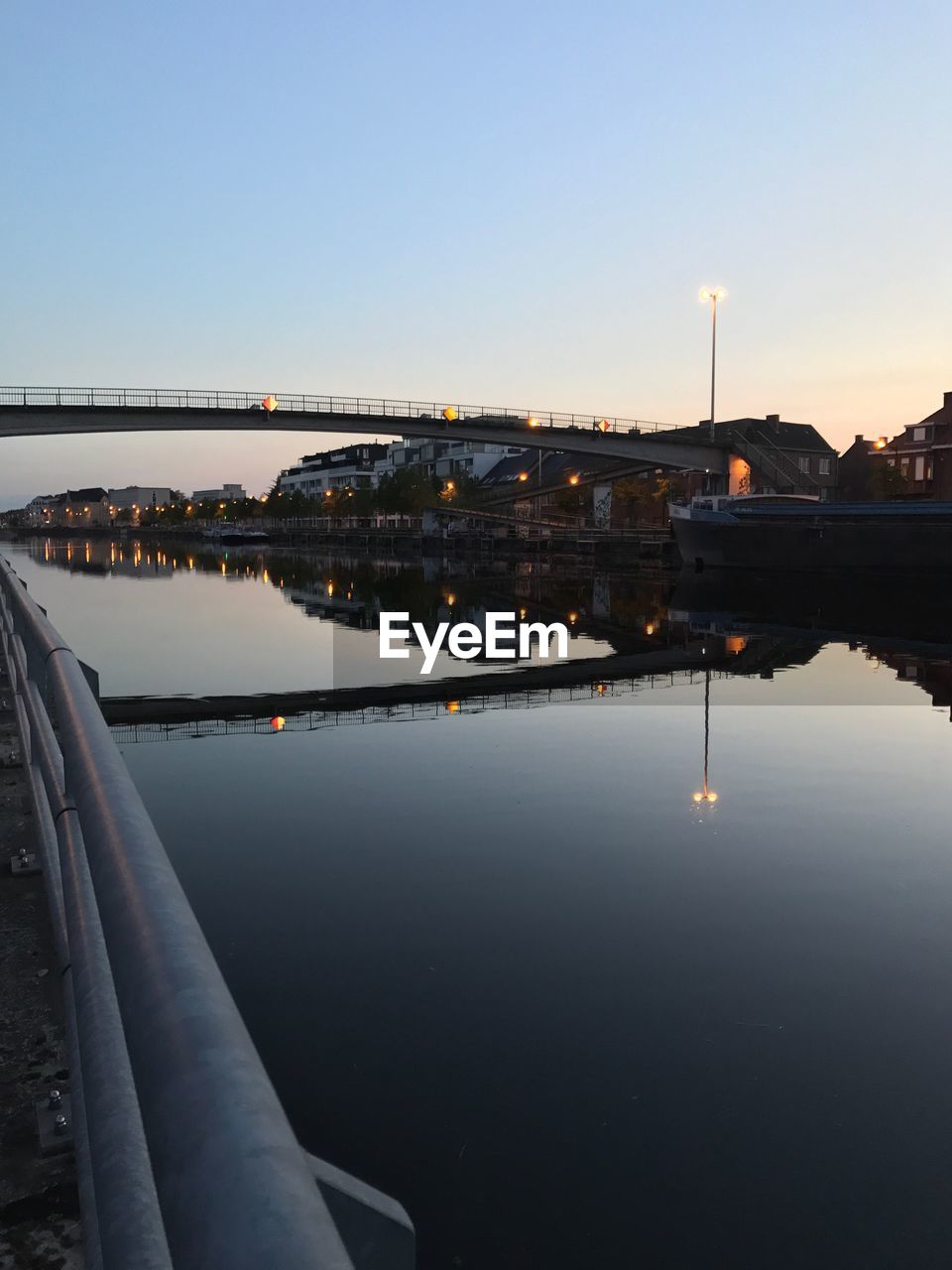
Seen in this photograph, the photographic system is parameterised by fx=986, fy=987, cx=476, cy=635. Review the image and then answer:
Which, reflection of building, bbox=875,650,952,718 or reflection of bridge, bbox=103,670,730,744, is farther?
reflection of building, bbox=875,650,952,718

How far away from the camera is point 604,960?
6980 mm

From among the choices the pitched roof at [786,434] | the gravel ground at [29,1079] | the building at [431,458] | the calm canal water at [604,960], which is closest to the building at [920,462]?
the pitched roof at [786,434]

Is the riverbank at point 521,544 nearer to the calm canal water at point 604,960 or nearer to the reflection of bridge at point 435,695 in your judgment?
the reflection of bridge at point 435,695

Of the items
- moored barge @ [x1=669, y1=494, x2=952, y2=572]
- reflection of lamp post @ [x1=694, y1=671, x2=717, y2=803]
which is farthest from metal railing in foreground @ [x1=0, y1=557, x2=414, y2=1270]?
moored barge @ [x1=669, y1=494, x2=952, y2=572]

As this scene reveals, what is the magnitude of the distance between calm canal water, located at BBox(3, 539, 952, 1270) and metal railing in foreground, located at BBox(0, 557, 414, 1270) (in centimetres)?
324

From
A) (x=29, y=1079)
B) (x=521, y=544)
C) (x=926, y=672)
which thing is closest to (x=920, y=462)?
(x=521, y=544)

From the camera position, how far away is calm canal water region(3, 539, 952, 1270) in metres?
4.57

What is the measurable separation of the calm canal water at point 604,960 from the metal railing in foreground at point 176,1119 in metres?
3.24

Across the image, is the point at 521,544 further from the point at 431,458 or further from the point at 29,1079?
the point at 431,458

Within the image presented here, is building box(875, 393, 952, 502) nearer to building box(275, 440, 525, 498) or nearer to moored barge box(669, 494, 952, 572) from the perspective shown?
moored barge box(669, 494, 952, 572)

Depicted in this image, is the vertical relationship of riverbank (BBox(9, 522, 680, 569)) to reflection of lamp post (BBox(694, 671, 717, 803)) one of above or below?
above

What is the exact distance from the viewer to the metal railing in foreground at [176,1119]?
3.27 feet

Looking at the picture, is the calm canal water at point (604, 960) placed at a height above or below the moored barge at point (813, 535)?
below

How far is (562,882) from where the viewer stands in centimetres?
859
